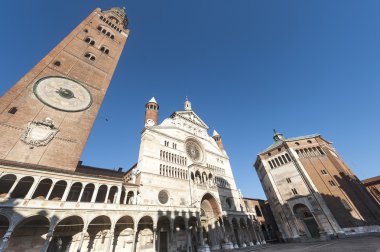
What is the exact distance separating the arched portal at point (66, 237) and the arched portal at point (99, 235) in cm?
97

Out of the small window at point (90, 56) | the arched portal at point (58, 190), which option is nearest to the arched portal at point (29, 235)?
the arched portal at point (58, 190)

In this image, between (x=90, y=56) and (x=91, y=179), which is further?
(x=90, y=56)

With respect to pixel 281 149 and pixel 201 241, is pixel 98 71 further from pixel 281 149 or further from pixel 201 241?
pixel 281 149

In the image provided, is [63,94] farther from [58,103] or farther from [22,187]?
[22,187]

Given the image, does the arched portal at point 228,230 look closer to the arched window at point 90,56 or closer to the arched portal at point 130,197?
the arched portal at point 130,197

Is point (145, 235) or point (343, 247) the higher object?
point (145, 235)

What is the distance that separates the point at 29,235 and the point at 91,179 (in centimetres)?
581

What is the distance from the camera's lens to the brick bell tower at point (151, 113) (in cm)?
2996

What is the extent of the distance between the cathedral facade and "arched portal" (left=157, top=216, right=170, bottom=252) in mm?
103

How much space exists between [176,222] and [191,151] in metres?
12.8

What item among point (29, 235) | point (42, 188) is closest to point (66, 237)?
point (29, 235)

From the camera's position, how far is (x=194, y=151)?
33125 millimetres

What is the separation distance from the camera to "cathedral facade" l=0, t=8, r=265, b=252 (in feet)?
46.8

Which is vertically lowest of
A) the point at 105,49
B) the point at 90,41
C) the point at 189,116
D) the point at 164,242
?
the point at 164,242
